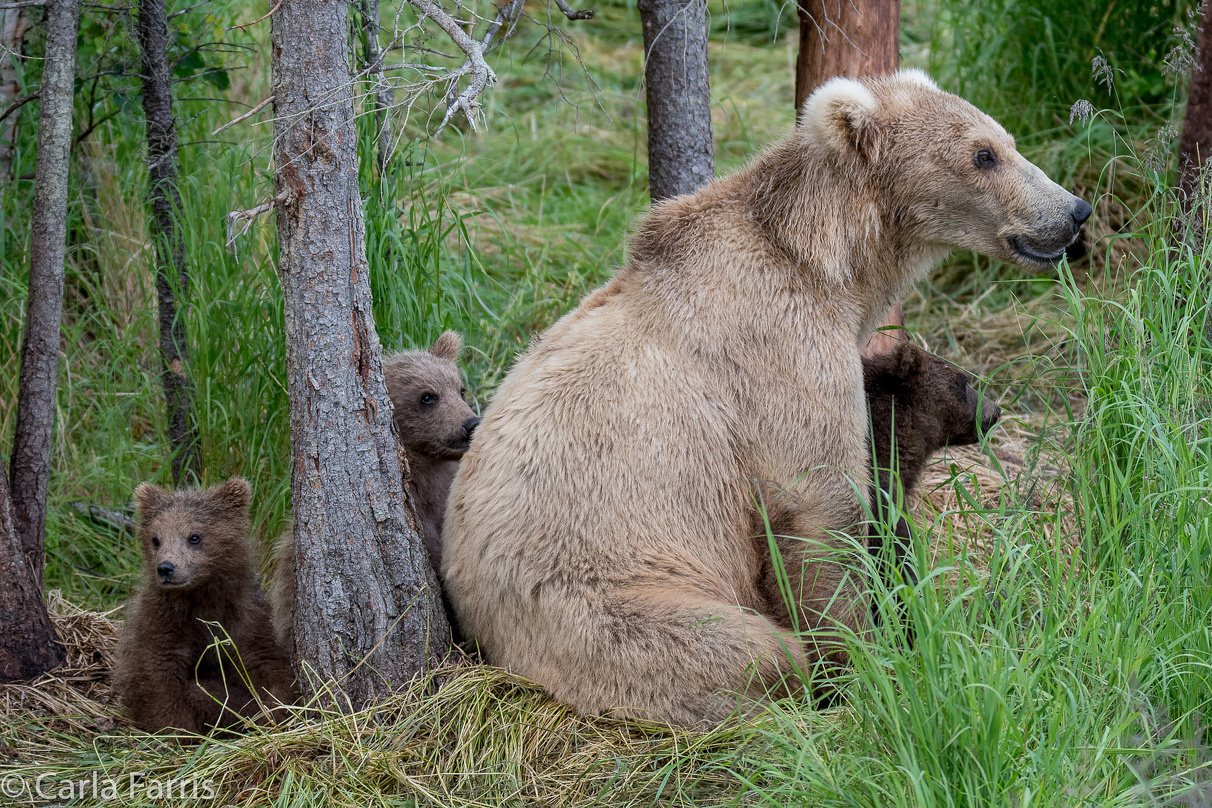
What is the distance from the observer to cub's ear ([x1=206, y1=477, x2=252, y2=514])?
4.14 meters

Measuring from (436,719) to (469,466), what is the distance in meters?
0.85

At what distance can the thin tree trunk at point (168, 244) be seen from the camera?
5090 mm

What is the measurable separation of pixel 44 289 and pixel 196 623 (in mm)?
1473

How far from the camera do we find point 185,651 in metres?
3.96

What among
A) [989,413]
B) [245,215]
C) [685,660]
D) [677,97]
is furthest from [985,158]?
[245,215]

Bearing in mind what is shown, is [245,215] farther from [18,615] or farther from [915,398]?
[915,398]

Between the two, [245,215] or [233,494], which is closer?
[245,215]

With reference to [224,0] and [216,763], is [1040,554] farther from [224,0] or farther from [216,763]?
[224,0]

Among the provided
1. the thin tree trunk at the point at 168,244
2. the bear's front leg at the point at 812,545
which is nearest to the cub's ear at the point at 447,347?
the thin tree trunk at the point at 168,244

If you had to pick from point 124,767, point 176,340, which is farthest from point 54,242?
point 124,767

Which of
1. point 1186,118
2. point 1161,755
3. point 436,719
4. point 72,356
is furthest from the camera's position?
point 72,356

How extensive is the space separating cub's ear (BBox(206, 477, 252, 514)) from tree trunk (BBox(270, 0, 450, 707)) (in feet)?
1.72

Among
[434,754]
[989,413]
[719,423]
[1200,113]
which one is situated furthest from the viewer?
[1200,113]

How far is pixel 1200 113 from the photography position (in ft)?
15.3
